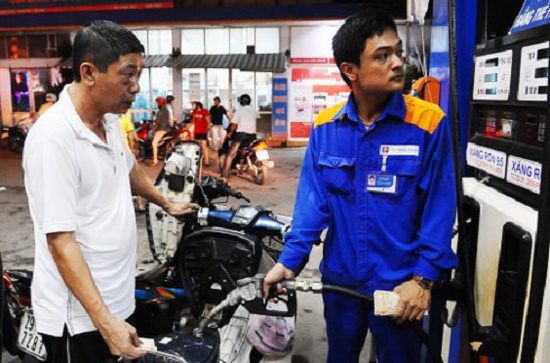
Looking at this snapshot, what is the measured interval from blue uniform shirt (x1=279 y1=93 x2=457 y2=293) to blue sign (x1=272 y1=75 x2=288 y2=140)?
15.0m

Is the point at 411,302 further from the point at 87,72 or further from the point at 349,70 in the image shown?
the point at 87,72

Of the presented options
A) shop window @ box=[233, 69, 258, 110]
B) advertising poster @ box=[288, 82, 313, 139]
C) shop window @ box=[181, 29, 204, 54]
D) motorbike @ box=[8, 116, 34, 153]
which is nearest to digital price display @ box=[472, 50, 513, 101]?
motorbike @ box=[8, 116, 34, 153]

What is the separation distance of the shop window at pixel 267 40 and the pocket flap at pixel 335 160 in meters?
15.9

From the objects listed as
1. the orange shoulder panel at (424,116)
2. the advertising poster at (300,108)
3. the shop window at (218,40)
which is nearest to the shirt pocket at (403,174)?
the orange shoulder panel at (424,116)

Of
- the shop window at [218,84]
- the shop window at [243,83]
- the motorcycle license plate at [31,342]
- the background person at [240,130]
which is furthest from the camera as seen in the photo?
the shop window at [218,84]

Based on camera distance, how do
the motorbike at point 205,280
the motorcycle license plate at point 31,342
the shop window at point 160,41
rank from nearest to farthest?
the motorcycle license plate at point 31,342, the motorbike at point 205,280, the shop window at point 160,41

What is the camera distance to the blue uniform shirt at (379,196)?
176 cm

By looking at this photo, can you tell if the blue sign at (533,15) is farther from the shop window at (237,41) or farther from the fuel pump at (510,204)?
the shop window at (237,41)

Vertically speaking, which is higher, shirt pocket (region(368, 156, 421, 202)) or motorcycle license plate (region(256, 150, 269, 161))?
shirt pocket (region(368, 156, 421, 202))

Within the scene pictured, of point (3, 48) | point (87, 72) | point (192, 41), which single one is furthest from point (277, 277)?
point (3, 48)

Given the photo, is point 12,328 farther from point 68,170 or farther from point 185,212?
point 68,170

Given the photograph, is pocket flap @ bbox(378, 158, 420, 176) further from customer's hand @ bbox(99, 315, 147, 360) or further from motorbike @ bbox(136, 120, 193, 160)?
motorbike @ bbox(136, 120, 193, 160)

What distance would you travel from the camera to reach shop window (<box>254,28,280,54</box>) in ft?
56.7

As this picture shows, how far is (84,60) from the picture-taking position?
5.78ft
